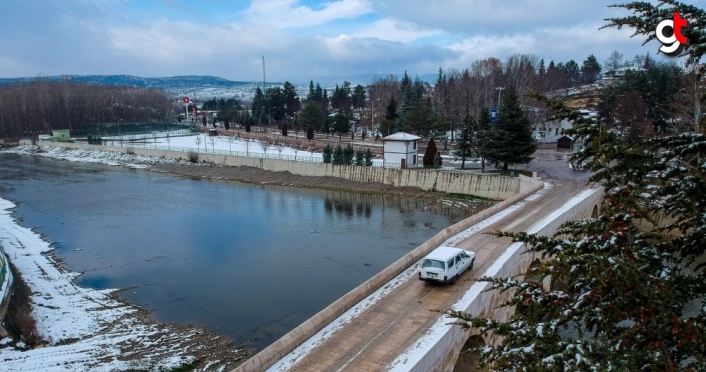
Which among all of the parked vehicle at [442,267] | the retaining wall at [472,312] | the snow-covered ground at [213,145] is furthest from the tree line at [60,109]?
the retaining wall at [472,312]

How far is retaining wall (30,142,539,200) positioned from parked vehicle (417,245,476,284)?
18.4 m

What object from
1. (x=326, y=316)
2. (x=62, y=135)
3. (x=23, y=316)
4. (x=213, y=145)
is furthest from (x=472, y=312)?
(x=62, y=135)

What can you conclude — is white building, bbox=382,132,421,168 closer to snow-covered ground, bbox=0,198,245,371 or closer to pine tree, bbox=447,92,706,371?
snow-covered ground, bbox=0,198,245,371

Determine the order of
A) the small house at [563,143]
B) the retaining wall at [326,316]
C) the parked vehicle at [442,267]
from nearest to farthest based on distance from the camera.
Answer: the retaining wall at [326,316] < the parked vehicle at [442,267] < the small house at [563,143]

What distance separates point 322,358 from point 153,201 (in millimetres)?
30285

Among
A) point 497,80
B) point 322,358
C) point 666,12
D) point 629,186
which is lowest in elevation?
point 322,358

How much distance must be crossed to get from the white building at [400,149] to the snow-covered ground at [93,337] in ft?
86.3

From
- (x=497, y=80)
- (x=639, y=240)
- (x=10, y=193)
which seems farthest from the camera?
(x=497, y=80)

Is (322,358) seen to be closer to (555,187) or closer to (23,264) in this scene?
(23,264)

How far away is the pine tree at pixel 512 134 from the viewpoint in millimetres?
34844

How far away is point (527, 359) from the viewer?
4492 mm

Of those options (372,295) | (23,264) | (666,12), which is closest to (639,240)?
(666,12)

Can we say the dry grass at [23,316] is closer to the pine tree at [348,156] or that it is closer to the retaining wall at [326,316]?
the retaining wall at [326,316]

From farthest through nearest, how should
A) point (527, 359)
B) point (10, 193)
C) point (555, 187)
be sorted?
point (10, 193)
point (555, 187)
point (527, 359)
